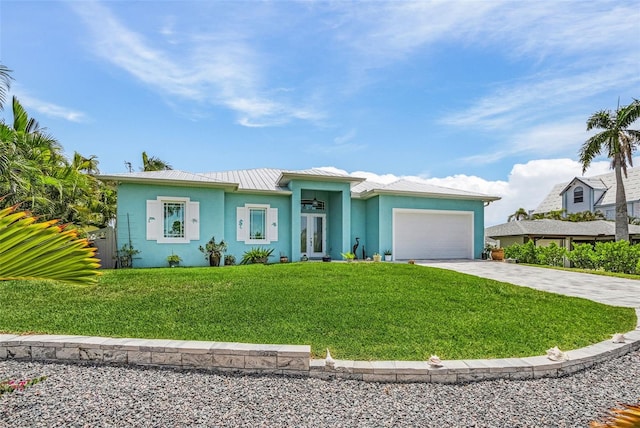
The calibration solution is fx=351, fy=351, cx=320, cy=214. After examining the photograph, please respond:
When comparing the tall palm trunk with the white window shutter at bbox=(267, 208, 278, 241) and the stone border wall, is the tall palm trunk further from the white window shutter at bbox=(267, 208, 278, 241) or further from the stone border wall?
the stone border wall

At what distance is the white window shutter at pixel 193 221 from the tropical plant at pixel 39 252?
12.3 metres

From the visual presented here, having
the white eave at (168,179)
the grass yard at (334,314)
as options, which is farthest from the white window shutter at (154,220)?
the grass yard at (334,314)

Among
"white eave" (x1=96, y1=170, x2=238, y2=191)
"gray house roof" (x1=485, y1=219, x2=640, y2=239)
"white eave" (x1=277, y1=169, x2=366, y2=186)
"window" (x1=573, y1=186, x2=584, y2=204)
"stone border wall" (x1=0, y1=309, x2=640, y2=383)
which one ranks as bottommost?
"stone border wall" (x1=0, y1=309, x2=640, y2=383)

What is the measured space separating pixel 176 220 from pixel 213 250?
1.90 m

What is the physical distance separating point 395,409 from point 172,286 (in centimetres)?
619

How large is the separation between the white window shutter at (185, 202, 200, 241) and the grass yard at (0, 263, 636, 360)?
4982mm

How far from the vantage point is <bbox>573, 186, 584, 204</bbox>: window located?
33.3m

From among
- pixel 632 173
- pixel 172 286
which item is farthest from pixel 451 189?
Result: pixel 632 173

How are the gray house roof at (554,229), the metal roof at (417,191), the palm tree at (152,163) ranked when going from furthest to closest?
1. the palm tree at (152,163)
2. the gray house roof at (554,229)
3. the metal roof at (417,191)

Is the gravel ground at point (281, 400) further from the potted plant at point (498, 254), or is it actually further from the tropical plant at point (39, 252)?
the potted plant at point (498, 254)

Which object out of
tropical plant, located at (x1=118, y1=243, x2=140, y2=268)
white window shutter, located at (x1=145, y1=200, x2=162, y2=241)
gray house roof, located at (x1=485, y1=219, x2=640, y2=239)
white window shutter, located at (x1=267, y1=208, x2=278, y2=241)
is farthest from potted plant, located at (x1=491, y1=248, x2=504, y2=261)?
tropical plant, located at (x1=118, y1=243, x2=140, y2=268)

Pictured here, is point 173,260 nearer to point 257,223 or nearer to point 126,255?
point 126,255

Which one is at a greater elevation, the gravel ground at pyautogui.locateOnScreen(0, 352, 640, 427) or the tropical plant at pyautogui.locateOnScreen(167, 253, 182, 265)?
the tropical plant at pyautogui.locateOnScreen(167, 253, 182, 265)

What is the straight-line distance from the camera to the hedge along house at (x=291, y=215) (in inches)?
533
